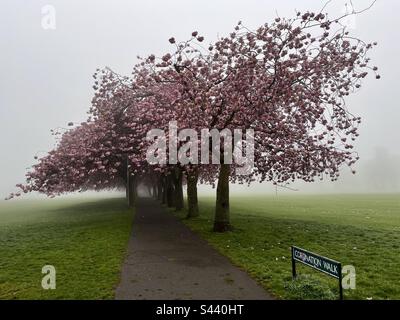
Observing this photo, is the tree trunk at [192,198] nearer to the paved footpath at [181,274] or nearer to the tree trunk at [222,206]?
the tree trunk at [222,206]

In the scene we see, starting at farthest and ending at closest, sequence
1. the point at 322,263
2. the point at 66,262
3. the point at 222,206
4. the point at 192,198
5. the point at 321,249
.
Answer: the point at 192,198 → the point at 222,206 → the point at 321,249 → the point at 66,262 → the point at 322,263


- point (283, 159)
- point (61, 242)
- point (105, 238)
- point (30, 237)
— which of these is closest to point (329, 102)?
point (283, 159)

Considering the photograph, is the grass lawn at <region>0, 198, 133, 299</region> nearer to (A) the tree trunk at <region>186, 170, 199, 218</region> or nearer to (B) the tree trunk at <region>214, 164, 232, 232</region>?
(B) the tree trunk at <region>214, 164, 232, 232</region>

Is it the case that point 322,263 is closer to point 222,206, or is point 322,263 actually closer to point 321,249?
point 321,249

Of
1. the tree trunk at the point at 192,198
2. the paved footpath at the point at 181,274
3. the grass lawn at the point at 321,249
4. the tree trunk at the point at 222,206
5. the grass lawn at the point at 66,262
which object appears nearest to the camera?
the paved footpath at the point at 181,274

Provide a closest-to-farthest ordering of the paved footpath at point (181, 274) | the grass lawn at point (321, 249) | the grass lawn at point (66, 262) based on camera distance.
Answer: the paved footpath at point (181, 274) < the grass lawn at point (66, 262) < the grass lawn at point (321, 249)

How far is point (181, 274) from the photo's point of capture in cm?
1152

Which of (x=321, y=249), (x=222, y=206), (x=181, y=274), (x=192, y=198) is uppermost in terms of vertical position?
(x=222, y=206)

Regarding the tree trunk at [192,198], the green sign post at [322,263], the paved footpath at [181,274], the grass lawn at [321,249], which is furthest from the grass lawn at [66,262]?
the tree trunk at [192,198]

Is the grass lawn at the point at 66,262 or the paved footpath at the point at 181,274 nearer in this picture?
the paved footpath at the point at 181,274

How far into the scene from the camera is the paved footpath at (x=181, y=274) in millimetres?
9539

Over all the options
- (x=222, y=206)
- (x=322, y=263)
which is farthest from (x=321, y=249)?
(x=322, y=263)

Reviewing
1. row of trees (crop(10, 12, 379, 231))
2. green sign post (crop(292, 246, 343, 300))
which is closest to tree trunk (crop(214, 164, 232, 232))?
row of trees (crop(10, 12, 379, 231))

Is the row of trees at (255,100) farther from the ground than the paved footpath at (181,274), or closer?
farther from the ground
